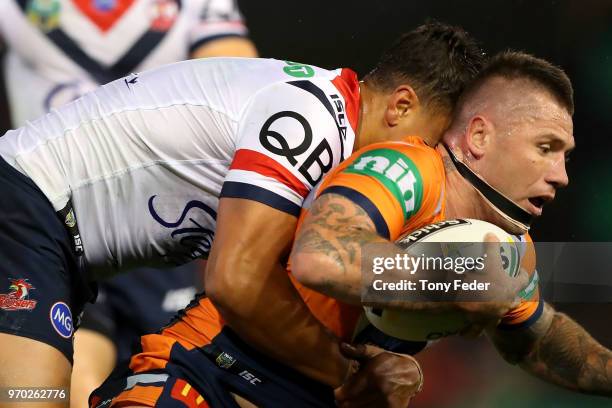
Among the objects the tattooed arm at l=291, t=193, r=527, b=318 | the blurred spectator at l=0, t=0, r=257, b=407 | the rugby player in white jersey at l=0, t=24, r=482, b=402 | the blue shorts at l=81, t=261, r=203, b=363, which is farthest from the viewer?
the blue shorts at l=81, t=261, r=203, b=363

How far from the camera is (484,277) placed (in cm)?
218

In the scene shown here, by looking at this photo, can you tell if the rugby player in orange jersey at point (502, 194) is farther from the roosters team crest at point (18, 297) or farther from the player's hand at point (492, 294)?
the roosters team crest at point (18, 297)

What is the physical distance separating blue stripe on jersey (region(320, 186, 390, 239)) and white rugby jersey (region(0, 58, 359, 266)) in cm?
35

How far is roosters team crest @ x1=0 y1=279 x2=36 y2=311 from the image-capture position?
99.2 inches

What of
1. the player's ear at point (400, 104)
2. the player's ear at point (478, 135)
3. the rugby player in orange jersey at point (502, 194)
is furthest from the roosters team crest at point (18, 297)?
the player's ear at point (478, 135)

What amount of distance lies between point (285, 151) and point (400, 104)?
0.49 metres

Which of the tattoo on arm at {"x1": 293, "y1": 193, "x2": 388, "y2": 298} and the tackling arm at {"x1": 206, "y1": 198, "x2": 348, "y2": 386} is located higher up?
the tattoo on arm at {"x1": 293, "y1": 193, "x2": 388, "y2": 298}

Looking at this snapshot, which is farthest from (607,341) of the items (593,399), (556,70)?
(556,70)

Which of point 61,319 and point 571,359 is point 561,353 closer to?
point 571,359

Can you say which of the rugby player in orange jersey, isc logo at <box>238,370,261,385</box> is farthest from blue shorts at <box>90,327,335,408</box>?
the rugby player in orange jersey

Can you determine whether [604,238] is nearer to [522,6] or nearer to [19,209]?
[522,6]

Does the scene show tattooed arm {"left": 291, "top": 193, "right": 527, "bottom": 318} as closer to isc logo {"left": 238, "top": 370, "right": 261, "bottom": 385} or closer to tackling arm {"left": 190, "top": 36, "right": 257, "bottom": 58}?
isc logo {"left": 238, "top": 370, "right": 261, "bottom": 385}

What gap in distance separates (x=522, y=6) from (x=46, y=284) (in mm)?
2268

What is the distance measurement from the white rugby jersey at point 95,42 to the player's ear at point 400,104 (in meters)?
1.22
